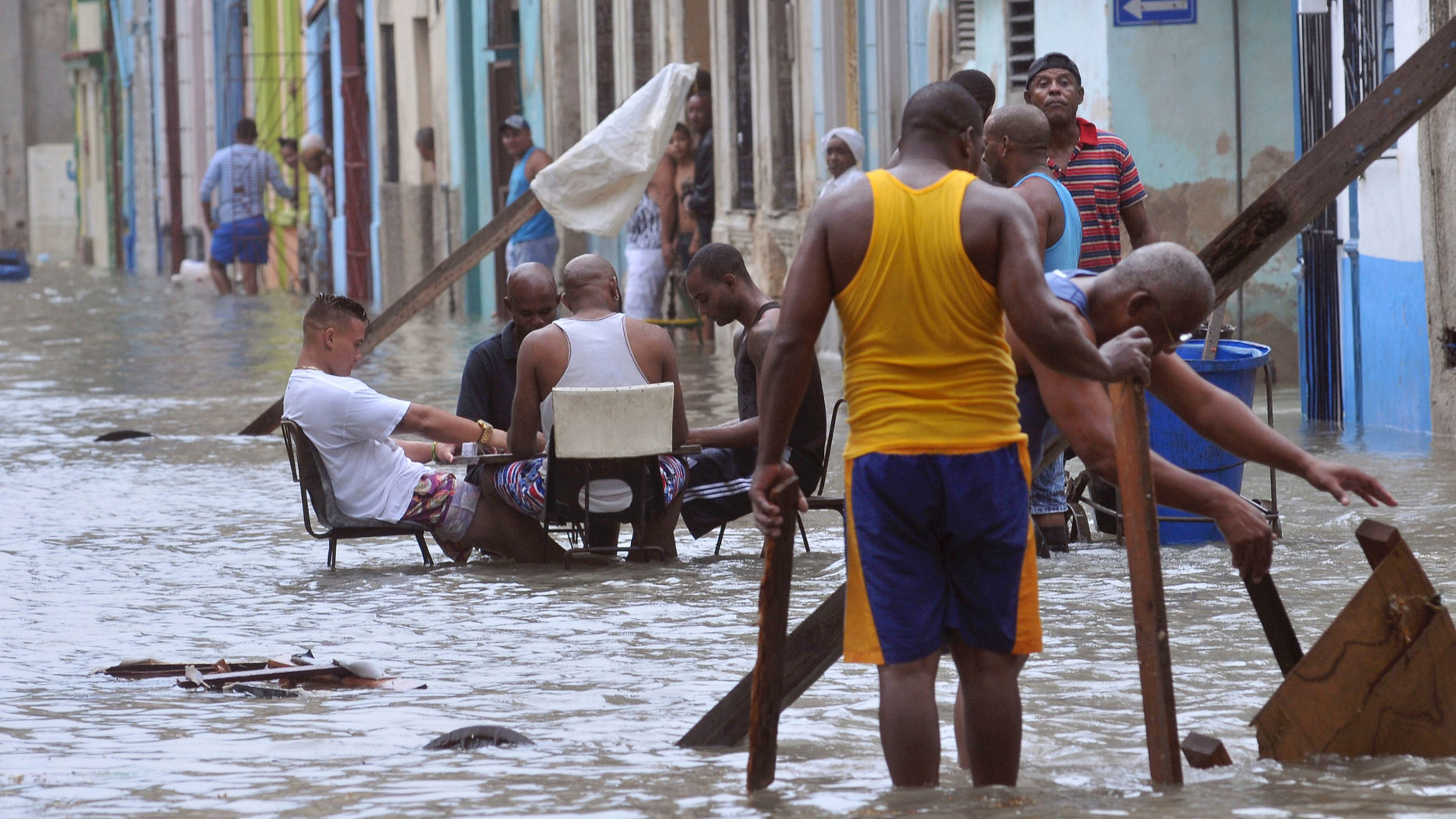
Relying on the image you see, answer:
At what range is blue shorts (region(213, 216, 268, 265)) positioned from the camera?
34.2m

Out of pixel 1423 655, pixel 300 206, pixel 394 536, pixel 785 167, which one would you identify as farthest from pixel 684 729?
pixel 300 206

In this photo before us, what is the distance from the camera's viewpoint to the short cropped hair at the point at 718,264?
811 cm

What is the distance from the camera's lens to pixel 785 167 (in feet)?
64.6

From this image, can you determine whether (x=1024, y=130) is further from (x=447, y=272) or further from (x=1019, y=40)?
(x=1019, y=40)

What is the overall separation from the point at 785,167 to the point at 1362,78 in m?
8.71

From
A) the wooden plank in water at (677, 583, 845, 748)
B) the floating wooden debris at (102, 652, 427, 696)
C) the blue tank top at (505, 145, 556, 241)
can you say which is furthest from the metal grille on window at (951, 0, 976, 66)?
the wooden plank in water at (677, 583, 845, 748)

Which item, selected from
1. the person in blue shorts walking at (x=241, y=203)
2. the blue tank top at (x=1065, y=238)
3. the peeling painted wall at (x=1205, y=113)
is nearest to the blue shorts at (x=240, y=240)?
the person in blue shorts walking at (x=241, y=203)

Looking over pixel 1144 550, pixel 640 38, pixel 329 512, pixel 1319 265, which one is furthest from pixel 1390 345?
pixel 640 38

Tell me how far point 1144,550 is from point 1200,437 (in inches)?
124

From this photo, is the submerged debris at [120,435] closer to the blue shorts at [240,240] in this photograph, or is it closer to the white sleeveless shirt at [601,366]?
the white sleeveless shirt at [601,366]

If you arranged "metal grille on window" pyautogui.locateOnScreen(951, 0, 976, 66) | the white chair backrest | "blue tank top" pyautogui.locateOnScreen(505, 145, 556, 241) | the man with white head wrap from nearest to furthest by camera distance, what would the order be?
the white chair backrest → the man with white head wrap → "metal grille on window" pyautogui.locateOnScreen(951, 0, 976, 66) → "blue tank top" pyautogui.locateOnScreen(505, 145, 556, 241)

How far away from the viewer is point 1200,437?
7555 millimetres

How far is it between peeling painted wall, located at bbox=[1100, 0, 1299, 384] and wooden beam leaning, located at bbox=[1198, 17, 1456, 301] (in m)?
7.32

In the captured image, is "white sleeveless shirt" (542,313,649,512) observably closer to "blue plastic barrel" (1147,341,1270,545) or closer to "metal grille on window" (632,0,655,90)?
"blue plastic barrel" (1147,341,1270,545)
